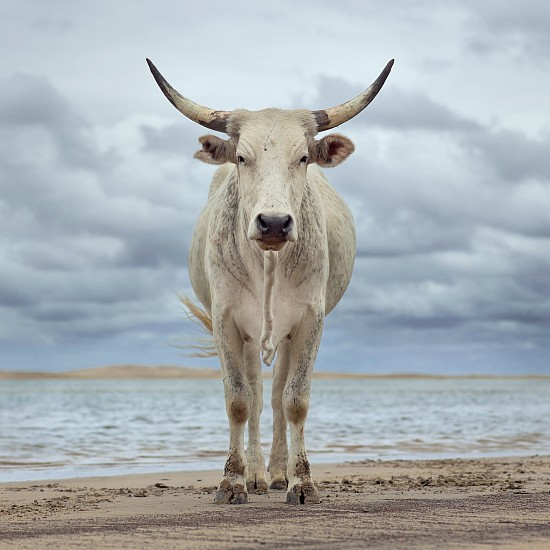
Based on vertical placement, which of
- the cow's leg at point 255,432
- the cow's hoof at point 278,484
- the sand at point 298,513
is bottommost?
the sand at point 298,513

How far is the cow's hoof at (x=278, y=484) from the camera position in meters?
8.49

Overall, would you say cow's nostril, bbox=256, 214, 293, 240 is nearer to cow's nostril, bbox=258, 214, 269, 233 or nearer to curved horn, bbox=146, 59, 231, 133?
cow's nostril, bbox=258, 214, 269, 233

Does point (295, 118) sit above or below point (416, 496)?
above

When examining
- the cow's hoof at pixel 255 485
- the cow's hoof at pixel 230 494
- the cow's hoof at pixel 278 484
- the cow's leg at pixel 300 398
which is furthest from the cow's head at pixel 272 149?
the cow's hoof at pixel 278 484

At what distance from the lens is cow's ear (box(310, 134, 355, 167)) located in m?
7.34

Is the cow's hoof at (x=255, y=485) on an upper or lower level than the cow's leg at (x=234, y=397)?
lower

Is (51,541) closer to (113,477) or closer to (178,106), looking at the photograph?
(178,106)

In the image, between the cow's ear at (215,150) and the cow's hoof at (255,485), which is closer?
the cow's ear at (215,150)

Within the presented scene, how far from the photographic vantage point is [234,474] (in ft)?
24.1

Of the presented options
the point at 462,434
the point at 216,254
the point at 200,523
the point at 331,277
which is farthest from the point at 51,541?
the point at 462,434

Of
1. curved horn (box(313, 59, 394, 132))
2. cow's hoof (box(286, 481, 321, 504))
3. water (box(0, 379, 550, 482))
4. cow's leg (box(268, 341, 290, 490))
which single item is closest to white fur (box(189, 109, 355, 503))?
cow's hoof (box(286, 481, 321, 504))

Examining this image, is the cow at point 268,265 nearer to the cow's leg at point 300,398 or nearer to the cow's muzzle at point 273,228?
the cow's leg at point 300,398

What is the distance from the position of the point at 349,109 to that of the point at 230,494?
304cm

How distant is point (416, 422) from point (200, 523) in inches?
587
